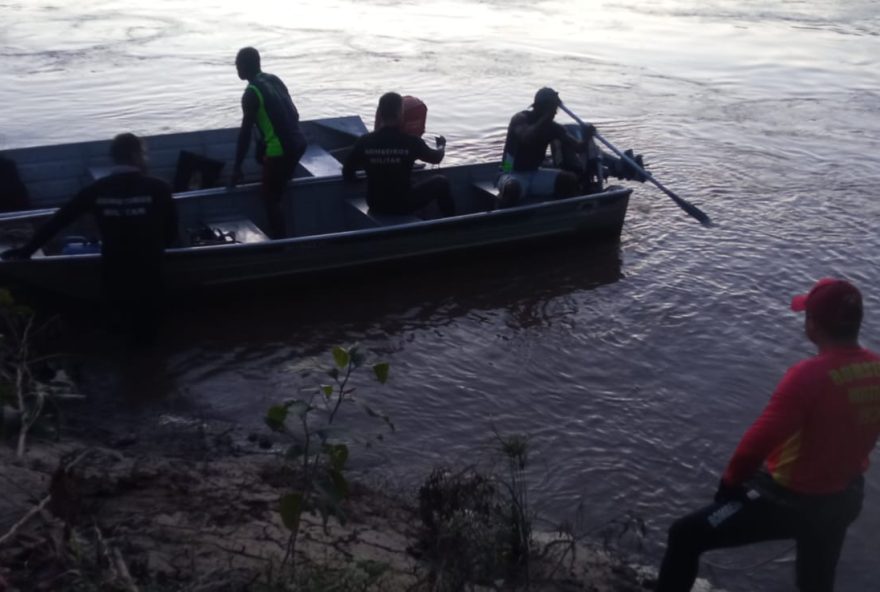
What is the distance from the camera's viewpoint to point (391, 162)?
9.53 m

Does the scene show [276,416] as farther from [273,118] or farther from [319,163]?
[319,163]

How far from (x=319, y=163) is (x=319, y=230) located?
1.07 m

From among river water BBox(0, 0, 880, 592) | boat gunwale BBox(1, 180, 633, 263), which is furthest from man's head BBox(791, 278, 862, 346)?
boat gunwale BBox(1, 180, 633, 263)

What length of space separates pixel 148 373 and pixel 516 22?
17.9 meters

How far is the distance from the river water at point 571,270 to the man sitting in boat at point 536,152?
0.70 meters

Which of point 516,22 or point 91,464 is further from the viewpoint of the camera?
point 516,22

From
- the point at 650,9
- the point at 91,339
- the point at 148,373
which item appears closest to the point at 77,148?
the point at 91,339

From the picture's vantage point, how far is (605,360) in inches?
342

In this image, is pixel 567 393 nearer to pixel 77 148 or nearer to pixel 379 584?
pixel 379 584

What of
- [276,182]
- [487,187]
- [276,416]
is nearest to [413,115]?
[487,187]

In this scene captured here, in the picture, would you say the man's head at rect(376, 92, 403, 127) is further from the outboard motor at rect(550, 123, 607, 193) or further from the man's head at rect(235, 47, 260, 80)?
the outboard motor at rect(550, 123, 607, 193)

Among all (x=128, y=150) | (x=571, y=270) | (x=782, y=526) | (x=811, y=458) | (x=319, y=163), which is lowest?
(x=571, y=270)

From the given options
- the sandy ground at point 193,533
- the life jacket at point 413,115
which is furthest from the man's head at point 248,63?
the sandy ground at point 193,533

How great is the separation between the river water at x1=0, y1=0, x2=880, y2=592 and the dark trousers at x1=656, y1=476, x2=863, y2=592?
1.59 m
